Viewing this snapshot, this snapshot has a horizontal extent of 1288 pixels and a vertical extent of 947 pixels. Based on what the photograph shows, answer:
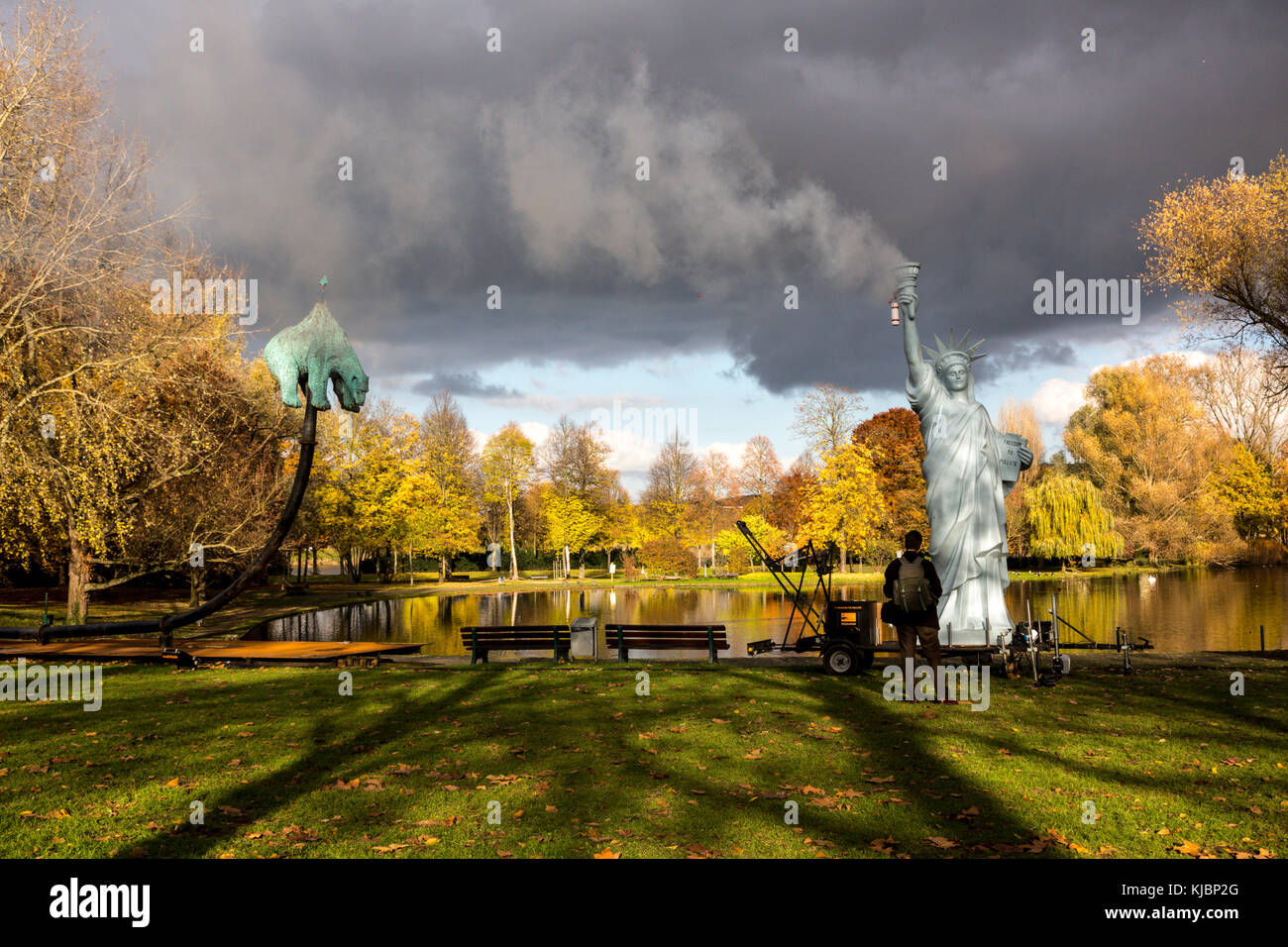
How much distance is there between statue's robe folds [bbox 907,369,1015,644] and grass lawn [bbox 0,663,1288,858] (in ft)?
9.68

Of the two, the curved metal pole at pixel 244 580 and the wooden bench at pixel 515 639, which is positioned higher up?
the curved metal pole at pixel 244 580

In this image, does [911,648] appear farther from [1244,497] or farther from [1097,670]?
[1244,497]

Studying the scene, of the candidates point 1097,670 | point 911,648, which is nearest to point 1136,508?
point 1097,670

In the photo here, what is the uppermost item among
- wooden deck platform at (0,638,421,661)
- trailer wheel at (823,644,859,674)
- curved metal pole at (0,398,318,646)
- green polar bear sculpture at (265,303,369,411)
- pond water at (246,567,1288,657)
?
green polar bear sculpture at (265,303,369,411)

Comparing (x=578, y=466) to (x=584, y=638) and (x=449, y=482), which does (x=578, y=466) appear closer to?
(x=449, y=482)

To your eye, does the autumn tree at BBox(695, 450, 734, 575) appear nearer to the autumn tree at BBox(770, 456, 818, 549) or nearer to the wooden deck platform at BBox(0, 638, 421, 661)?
the autumn tree at BBox(770, 456, 818, 549)

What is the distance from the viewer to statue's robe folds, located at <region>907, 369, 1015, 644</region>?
14.7 meters

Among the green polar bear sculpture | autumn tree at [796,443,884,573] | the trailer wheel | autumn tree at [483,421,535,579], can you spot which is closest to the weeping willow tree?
autumn tree at [796,443,884,573]

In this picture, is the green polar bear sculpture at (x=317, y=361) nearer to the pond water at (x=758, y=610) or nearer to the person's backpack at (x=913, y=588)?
the person's backpack at (x=913, y=588)

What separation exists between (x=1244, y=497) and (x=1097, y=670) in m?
45.6

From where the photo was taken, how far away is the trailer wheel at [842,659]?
511 inches

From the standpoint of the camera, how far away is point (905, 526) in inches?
2058

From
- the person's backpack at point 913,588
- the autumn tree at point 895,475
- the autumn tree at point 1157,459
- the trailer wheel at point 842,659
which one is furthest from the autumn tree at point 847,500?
the person's backpack at point 913,588

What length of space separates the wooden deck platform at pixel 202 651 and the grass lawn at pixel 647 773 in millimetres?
3051
